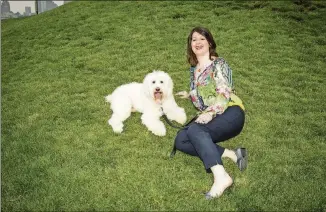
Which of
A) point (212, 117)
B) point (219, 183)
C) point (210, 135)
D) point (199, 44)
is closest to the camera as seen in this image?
point (219, 183)

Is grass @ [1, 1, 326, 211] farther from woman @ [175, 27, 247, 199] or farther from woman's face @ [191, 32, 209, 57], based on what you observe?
woman's face @ [191, 32, 209, 57]

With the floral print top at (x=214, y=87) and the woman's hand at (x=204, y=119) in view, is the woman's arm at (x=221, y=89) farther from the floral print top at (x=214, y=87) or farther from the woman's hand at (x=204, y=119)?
the woman's hand at (x=204, y=119)

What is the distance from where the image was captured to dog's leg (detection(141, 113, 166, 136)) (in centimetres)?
673

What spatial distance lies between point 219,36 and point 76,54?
223 inches

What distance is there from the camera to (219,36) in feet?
42.5

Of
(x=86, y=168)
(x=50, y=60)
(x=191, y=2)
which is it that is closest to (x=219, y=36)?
(x=191, y=2)

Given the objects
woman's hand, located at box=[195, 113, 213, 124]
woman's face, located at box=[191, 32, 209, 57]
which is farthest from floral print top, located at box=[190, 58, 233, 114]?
woman's face, located at box=[191, 32, 209, 57]

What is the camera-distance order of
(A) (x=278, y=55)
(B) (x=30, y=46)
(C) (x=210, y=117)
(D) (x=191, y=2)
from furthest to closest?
(D) (x=191, y=2) → (B) (x=30, y=46) → (A) (x=278, y=55) → (C) (x=210, y=117)

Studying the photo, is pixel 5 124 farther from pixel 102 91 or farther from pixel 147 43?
pixel 147 43

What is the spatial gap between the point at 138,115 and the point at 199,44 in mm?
2559

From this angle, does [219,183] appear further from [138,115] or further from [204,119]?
[138,115]

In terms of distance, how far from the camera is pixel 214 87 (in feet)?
18.5

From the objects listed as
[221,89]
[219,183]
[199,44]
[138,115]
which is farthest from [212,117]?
[138,115]

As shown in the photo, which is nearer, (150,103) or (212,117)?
(212,117)
